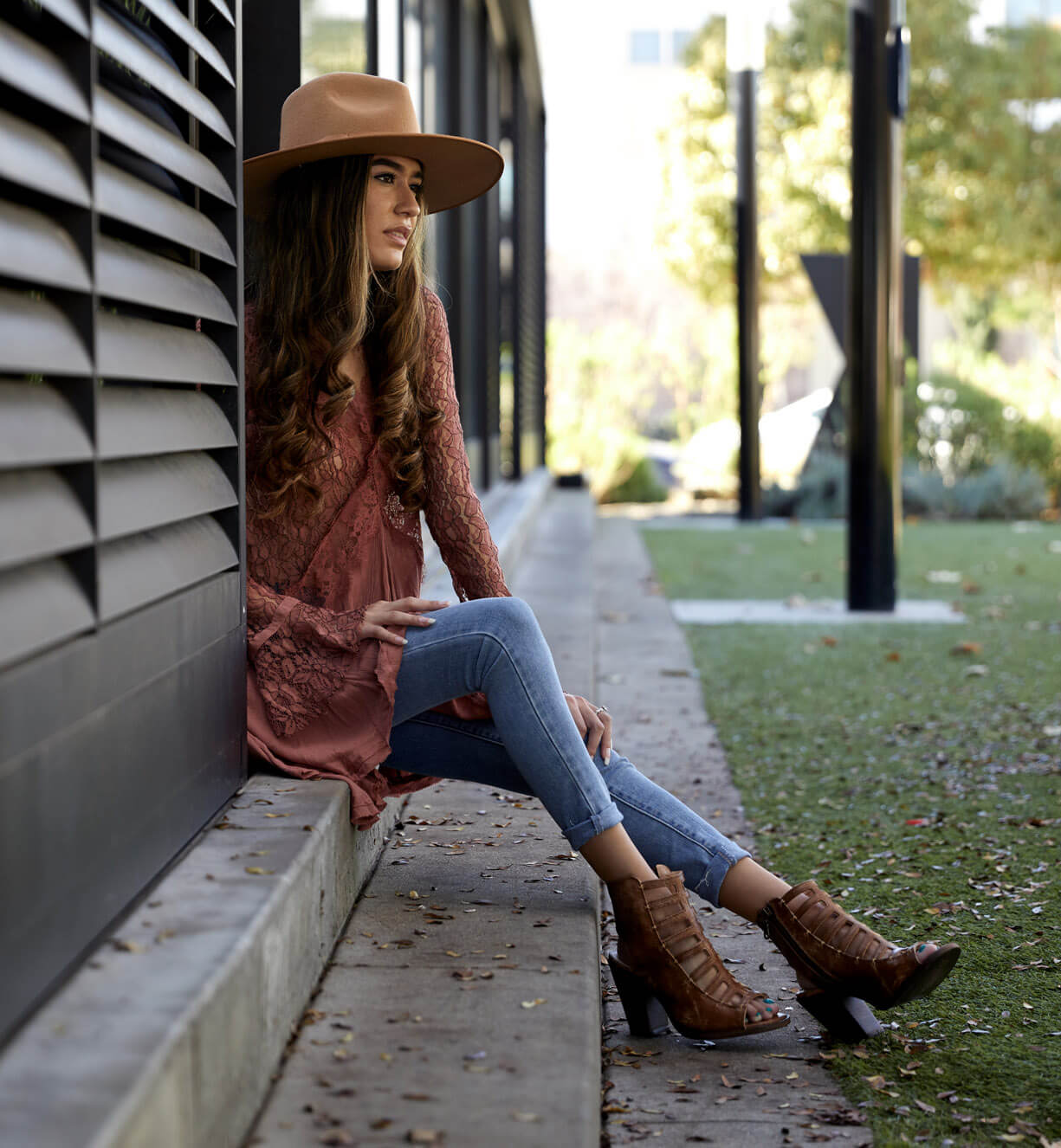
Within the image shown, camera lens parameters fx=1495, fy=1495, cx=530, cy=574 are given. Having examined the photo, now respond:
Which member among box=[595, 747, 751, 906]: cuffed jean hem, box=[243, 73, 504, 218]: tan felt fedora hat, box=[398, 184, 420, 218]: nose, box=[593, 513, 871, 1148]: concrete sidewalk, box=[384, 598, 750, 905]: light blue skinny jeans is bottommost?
box=[593, 513, 871, 1148]: concrete sidewalk

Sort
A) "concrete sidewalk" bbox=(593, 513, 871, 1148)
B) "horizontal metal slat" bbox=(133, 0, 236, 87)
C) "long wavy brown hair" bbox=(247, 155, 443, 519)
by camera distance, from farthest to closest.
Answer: "long wavy brown hair" bbox=(247, 155, 443, 519) < "concrete sidewalk" bbox=(593, 513, 871, 1148) < "horizontal metal slat" bbox=(133, 0, 236, 87)

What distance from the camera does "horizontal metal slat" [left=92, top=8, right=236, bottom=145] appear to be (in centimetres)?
182

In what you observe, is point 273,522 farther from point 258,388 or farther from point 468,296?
point 468,296

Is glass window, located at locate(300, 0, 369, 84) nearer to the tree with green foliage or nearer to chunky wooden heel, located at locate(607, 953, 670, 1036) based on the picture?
chunky wooden heel, located at locate(607, 953, 670, 1036)

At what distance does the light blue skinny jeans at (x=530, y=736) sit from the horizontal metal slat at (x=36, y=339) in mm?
1090

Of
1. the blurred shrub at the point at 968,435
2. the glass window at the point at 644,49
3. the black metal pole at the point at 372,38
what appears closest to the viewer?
the black metal pole at the point at 372,38

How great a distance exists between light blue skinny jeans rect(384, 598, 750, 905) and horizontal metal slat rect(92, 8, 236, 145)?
3.06ft

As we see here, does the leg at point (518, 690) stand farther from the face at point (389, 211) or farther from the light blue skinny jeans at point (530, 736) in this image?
the face at point (389, 211)

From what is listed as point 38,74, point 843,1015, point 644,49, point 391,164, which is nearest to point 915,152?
point 391,164

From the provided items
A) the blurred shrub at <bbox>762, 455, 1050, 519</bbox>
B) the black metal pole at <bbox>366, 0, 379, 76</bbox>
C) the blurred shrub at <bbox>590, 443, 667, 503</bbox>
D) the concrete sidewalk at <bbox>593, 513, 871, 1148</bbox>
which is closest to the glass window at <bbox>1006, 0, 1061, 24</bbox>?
the blurred shrub at <bbox>590, 443, 667, 503</bbox>

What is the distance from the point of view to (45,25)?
1685mm

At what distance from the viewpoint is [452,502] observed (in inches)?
116

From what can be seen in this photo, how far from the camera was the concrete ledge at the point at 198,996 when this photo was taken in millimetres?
1443

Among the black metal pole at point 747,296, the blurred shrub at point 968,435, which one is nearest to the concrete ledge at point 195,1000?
the black metal pole at point 747,296
